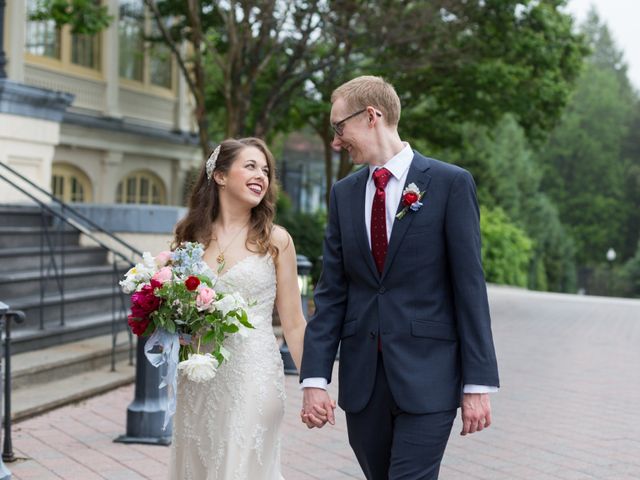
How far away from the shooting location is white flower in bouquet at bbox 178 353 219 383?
4.16 meters

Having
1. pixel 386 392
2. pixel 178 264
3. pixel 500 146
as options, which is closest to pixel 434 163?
pixel 386 392

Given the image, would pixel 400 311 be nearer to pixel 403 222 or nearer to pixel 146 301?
pixel 403 222

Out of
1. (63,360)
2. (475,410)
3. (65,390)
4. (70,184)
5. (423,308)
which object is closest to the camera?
(475,410)

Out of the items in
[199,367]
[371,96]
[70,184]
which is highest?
[70,184]

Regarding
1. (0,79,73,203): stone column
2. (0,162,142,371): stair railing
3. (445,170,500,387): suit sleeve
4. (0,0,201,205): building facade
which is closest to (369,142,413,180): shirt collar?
(445,170,500,387): suit sleeve

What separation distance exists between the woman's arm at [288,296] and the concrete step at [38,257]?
647 cm

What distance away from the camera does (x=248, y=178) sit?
4.55m

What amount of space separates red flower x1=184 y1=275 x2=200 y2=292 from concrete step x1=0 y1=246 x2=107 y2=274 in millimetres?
6720

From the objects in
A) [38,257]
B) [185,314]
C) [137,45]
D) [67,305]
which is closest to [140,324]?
[185,314]

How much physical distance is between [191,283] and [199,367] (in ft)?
1.12

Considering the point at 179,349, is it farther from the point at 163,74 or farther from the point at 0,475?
the point at 163,74

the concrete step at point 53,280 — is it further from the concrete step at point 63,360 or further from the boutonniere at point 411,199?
the boutonniere at point 411,199

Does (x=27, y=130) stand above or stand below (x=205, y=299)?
above

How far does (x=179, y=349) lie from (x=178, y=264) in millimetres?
363
